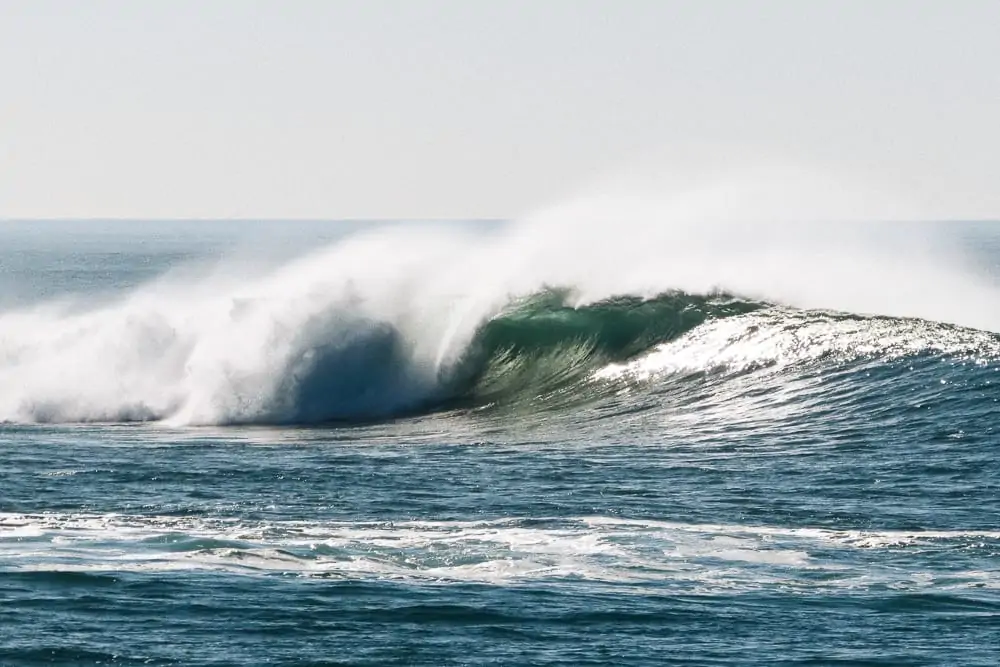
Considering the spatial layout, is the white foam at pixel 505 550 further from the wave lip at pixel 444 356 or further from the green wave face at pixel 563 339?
the green wave face at pixel 563 339

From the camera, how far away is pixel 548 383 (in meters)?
35.6

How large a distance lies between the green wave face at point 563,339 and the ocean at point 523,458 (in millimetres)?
80

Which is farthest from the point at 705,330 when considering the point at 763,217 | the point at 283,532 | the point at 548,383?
the point at 283,532

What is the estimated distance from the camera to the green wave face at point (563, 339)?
3578cm

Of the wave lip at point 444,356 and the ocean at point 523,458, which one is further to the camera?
the wave lip at point 444,356

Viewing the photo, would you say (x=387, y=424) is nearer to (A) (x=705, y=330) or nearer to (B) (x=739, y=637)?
(A) (x=705, y=330)

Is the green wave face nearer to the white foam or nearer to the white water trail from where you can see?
the white water trail

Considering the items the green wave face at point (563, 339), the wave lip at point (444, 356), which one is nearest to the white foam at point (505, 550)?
the wave lip at point (444, 356)

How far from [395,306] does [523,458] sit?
13787mm

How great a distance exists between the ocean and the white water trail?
0.39ft

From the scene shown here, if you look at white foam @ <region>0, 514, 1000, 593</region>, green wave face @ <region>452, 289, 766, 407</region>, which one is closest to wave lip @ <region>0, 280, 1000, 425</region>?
green wave face @ <region>452, 289, 766, 407</region>

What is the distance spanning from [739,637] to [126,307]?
3346 cm

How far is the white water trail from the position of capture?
118 ft

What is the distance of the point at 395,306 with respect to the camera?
130ft
